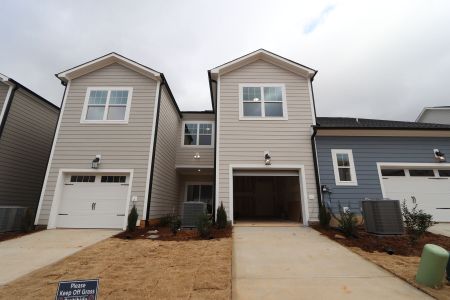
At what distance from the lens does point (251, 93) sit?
30.5ft

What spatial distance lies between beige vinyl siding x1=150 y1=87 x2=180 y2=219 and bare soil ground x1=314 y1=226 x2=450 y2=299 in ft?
20.6

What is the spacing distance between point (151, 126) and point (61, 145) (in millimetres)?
3632

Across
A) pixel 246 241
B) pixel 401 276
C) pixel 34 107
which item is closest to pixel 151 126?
pixel 246 241

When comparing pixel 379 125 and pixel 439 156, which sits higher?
pixel 379 125

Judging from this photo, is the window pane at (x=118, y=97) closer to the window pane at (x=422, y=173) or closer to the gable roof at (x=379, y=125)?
the gable roof at (x=379, y=125)

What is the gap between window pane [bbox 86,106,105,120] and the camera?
29.1ft

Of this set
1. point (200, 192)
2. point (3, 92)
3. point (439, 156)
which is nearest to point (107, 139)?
point (3, 92)

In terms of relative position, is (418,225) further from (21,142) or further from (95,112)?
(21,142)

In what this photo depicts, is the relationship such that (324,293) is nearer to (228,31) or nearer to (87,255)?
(87,255)

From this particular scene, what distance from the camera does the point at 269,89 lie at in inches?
368

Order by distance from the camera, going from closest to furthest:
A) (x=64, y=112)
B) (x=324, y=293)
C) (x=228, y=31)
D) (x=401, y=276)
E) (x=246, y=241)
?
(x=324, y=293) < (x=401, y=276) < (x=246, y=241) < (x=64, y=112) < (x=228, y=31)

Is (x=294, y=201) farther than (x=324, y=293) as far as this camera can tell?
Yes

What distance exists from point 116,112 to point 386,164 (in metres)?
11.3

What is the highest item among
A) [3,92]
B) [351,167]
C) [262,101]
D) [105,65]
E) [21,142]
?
[105,65]
